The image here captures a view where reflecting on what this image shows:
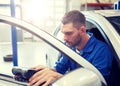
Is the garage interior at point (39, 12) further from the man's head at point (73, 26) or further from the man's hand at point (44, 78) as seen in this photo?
the man's hand at point (44, 78)

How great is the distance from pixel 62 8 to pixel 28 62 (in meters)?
4.68

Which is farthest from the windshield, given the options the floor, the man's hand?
the floor

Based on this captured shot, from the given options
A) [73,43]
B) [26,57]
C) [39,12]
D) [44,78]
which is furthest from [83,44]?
[39,12]

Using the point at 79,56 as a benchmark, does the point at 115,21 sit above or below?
above

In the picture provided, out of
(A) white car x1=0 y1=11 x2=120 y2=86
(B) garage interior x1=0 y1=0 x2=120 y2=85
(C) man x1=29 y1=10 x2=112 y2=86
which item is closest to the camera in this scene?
(A) white car x1=0 y1=11 x2=120 y2=86

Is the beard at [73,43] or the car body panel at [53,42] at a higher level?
the car body panel at [53,42]

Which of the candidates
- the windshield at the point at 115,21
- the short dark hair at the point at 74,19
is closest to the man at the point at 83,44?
the short dark hair at the point at 74,19

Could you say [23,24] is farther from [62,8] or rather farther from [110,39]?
[62,8]

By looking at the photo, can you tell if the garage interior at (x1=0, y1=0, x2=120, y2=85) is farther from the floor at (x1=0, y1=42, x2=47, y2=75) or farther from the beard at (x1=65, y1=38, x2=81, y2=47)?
the beard at (x1=65, y1=38, x2=81, y2=47)

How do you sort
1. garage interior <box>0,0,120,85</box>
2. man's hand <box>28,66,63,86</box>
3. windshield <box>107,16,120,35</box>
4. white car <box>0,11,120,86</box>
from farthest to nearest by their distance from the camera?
garage interior <box>0,0,120,85</box>, windshield <box>107,16,120,35</box>, man's hand <box>28,66,63,86</box>, white car <box>0,11,120,86</box>

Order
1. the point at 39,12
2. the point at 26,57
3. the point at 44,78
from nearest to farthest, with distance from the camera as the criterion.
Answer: the point at 44,78 < the point at 26,57 < the point at 39,12

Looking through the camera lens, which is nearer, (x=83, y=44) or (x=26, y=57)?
(x=83, y=44)

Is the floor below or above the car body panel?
below

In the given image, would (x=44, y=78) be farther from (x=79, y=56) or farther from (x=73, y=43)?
(x=73, y=43)
